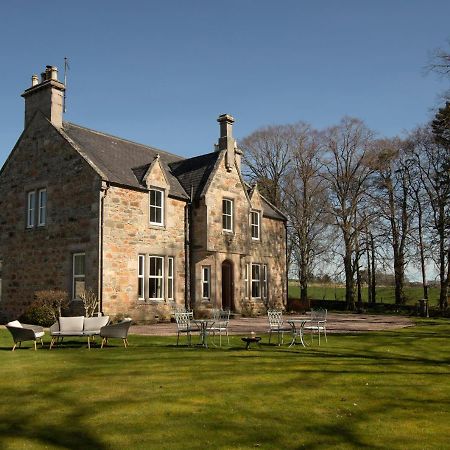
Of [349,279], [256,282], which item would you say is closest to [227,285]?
[256,282]

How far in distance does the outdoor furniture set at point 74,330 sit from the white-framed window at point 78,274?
701 cm

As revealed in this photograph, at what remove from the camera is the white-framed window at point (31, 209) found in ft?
87.2

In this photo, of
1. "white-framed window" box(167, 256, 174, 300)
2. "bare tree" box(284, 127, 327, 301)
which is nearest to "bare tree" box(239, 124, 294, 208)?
"bare tree" box(284, 127, 327, 301)

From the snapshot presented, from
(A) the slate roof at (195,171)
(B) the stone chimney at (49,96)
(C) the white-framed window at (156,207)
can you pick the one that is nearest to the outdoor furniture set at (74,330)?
(C) the white-framed window at (156,207)

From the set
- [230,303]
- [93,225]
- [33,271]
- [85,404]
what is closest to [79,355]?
[85,404]

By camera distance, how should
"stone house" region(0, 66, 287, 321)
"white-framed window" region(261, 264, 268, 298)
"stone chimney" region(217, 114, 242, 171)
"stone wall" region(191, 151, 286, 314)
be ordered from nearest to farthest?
"stone house" region(0, 66, 287, 321) → "stone wall" region(191, 151, 286, 314) → "stone chimney" region(217, 114, 242, 171) → "white-framed window" region(261, 264, 268, 298)

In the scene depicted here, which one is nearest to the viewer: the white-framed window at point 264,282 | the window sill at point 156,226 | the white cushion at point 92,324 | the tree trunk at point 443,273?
the white cushion at point 92,324

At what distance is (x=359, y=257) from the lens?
4212 cm

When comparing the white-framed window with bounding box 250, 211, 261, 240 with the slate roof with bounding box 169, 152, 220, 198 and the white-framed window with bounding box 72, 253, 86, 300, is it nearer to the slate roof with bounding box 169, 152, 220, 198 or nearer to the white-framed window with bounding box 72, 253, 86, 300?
the slate roof with bounding box 169, 152, 220, 198

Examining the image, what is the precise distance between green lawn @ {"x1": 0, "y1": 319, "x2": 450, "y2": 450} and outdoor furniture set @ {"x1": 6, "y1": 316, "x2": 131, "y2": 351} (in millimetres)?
985

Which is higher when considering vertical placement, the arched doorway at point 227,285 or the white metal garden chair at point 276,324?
the arched doorway at point 227,285

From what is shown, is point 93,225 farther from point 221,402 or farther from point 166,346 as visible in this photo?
point 221,402

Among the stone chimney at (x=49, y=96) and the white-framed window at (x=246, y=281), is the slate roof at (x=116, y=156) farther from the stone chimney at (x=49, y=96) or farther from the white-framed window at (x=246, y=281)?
the white-framed window at (x=246, y=281)

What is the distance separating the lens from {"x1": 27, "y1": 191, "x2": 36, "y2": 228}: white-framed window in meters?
26.6
